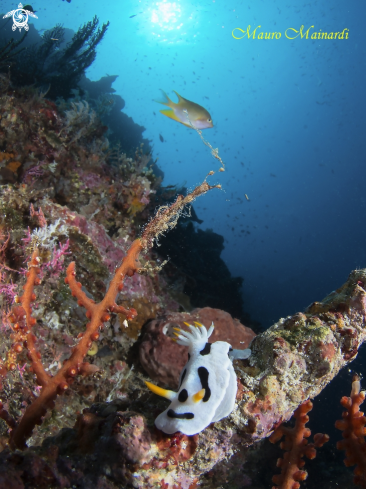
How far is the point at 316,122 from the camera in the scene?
221ft

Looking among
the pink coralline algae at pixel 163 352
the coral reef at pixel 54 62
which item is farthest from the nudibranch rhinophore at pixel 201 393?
the coral reef at pixel 54 62

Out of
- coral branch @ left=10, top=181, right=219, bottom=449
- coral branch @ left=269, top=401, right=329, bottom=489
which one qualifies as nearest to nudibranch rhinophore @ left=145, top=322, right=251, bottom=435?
coral branch @ left=10, top=181, right=219, bottom=449

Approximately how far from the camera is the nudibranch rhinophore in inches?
56.7

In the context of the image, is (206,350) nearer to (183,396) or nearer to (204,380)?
(204,380)

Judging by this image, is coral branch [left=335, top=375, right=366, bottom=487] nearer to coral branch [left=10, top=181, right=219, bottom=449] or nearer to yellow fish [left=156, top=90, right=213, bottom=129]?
coral branch [left=10, top=181, right=219, bottom=449]

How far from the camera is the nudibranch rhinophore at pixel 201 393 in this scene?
56.7 inches

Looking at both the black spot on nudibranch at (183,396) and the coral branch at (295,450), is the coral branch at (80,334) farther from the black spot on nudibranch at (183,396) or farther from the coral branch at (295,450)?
the coral branch at (295,450)

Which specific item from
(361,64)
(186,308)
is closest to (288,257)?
(361,64)

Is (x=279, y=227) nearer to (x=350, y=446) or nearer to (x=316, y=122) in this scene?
(x=316, y=122)

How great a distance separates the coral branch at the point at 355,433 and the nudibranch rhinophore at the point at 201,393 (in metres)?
1.75

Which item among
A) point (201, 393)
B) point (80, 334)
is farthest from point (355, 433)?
point (80, 334)

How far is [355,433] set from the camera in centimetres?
256

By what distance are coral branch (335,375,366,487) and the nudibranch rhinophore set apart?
1754 mm

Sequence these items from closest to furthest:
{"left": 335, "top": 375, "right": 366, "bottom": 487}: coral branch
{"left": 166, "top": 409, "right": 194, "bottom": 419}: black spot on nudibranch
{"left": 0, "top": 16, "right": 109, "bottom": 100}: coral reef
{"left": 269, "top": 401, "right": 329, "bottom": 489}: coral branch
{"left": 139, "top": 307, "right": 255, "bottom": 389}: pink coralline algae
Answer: {"left": 166, "top": 409, "right": 194, "bottom": 419}: black spot on nudibranch, {"left": 269, "top": 401, "right": 329, "bottom": 489}: coral branch, {"left": 335, "top": 375, "right": 366, "bottom": 487}: coral branch, {"left": 139, "top": 307, "right": 255, "bottom": 389}: pink coralline algae, {"left": 0, "top": 16, "right": 109, "bottom": 100}: coral reef
